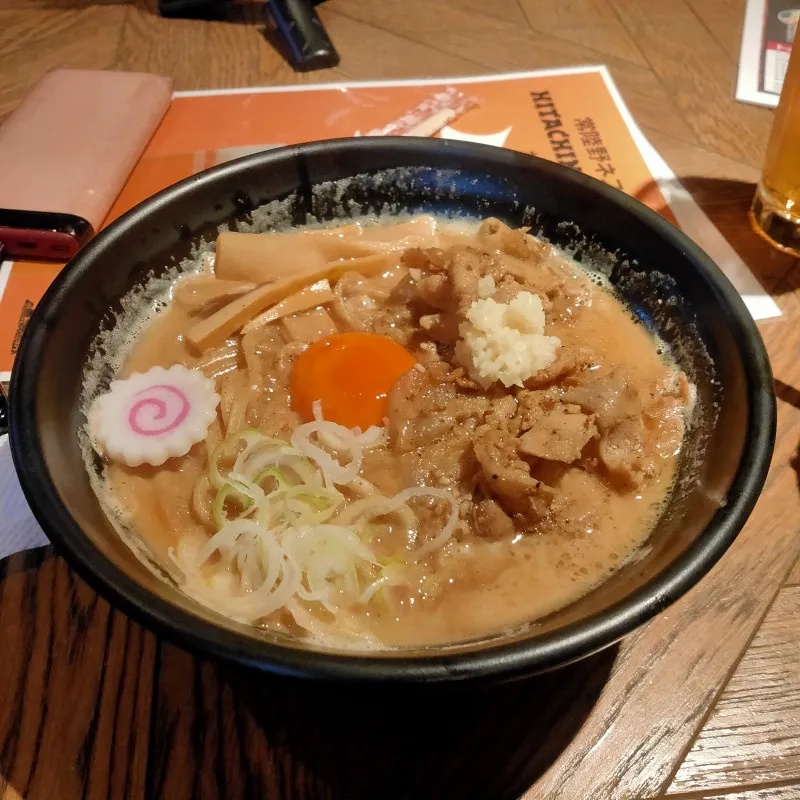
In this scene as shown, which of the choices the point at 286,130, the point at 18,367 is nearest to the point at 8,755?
the point at 18,367

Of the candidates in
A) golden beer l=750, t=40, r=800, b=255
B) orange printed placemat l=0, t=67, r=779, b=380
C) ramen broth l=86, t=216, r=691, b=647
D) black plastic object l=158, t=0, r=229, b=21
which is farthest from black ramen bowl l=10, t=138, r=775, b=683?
black plastic object l=158, t=0, r=229, b=21

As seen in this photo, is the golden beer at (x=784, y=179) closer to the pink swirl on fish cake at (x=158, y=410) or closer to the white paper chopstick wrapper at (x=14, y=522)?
the pink swirl on fish cake at (x=158, y=410)

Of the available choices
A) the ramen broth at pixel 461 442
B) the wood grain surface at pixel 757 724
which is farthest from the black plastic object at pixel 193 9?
the wood grain surface at pixel 757 724

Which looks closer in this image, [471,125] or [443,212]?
[443,212]

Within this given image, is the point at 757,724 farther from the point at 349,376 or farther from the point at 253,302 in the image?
the point at 253,302

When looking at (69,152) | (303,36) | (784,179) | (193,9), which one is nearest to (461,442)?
(784,179)

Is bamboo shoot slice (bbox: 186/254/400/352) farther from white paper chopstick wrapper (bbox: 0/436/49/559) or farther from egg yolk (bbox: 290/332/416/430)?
white paper chopstick wrapper (bbox: 0/436/49/559)
